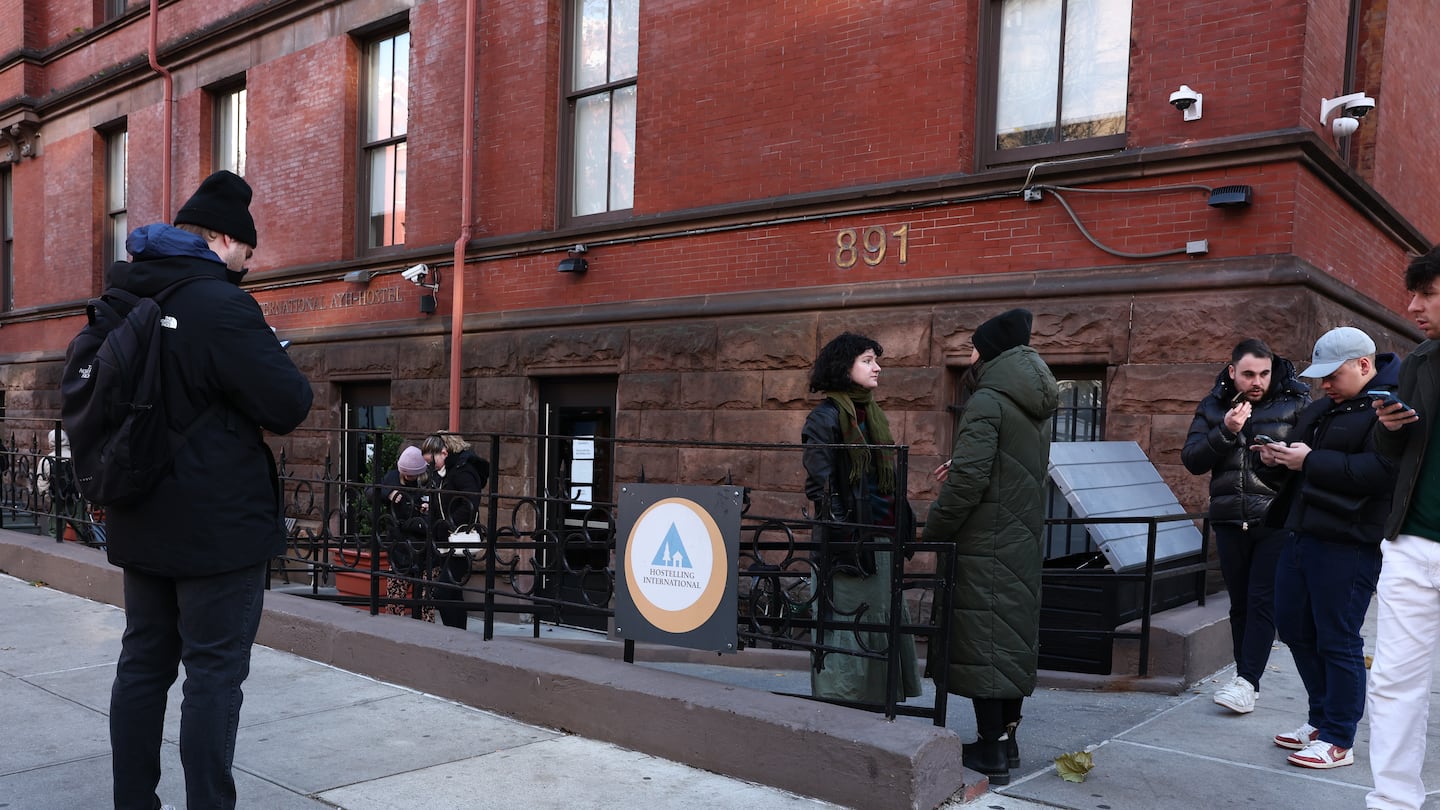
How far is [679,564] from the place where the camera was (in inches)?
182

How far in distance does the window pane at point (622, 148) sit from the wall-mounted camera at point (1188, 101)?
5346 mm

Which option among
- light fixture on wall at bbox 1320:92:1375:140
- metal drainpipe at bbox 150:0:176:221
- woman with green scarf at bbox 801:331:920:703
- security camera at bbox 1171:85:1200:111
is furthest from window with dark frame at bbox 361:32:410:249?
light fixture on wall at bbox 1320:92:1375:140

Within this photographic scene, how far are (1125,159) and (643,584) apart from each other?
191 inches

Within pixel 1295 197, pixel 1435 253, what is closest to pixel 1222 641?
pixel 1295 197

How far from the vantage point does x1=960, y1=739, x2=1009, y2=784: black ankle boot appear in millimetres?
4199

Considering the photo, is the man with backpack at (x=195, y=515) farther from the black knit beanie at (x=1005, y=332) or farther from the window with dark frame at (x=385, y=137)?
the window with dark frame at (x=385, y=137)

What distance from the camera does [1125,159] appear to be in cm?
730

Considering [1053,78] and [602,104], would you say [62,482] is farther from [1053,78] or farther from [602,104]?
[1053,78]

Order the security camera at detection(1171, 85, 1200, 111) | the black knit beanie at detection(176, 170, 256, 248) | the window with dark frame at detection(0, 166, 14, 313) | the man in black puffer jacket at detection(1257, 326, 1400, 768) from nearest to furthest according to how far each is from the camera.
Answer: the black knit beanie at detection(176, 170, 256, 248) → the man in black puffer jacket at detection(1257, 326, 1400, 768) → the security camera at detection(1171, 85, 1200, 111) → the window with dark frame at detection(0, 166, 14, 313)

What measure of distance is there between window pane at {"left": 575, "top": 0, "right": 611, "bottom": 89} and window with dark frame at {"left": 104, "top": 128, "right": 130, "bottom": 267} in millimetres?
10533

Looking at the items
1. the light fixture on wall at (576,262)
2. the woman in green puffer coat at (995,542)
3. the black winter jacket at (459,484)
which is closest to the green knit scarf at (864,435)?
the woman in green puffer coat at (995,542)

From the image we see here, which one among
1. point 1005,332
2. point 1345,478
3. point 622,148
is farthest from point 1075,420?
point 622,148

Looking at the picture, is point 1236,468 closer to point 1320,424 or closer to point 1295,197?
point 1320,424

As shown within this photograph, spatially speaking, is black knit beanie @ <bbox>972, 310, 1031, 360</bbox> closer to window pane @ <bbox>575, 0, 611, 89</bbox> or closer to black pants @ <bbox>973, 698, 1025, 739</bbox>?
black pants @ <bbox>973, 698, 1025, 739</bbox>
